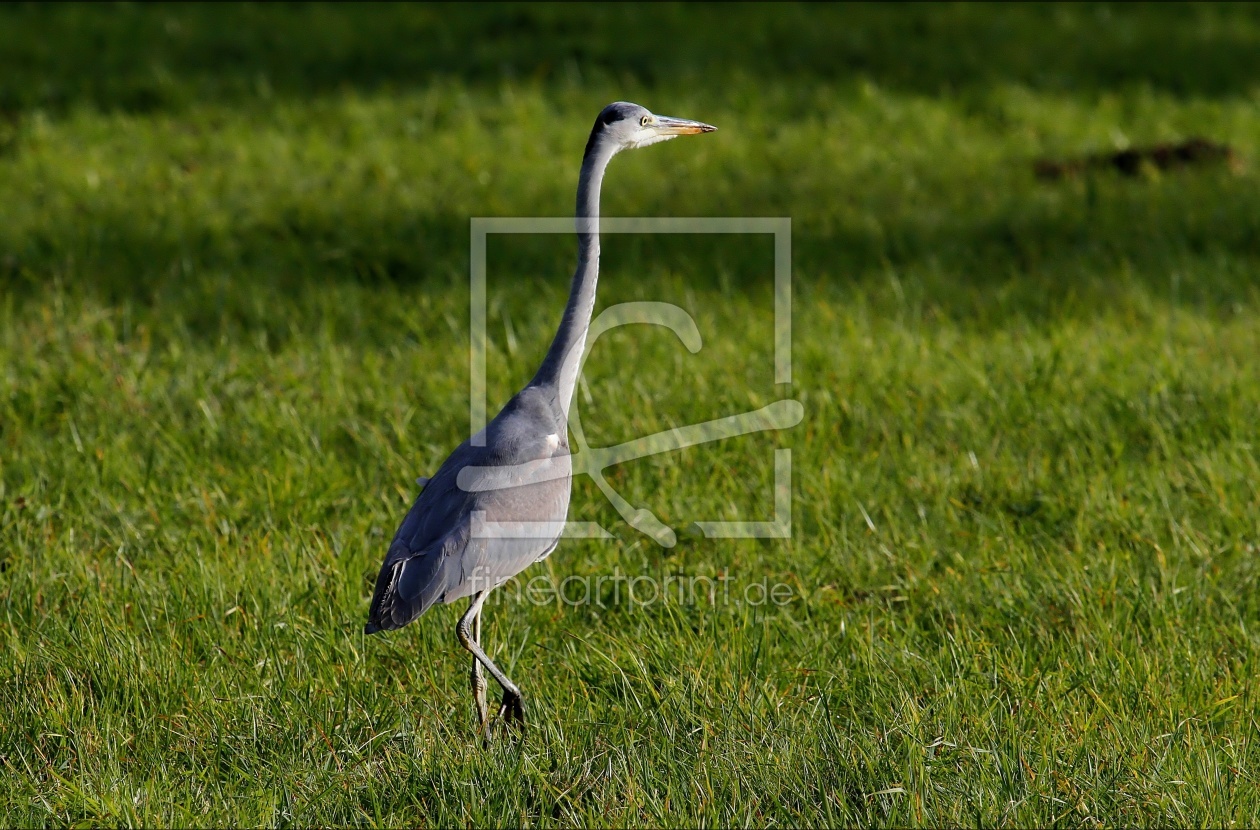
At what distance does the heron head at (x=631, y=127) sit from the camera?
417 centimetres

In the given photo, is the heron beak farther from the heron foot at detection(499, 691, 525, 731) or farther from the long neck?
the heron foot at detection(499, 691, 525, 731)

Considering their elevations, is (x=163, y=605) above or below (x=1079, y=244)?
below

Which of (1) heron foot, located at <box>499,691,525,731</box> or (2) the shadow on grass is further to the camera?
(2) the shadow on grass

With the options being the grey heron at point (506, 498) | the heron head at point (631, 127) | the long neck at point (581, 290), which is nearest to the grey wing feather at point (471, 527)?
the grey heron at point (506, 498)

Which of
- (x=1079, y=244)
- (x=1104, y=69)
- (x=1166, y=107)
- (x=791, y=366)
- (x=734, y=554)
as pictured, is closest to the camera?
(x=734, y=554)

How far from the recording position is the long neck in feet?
13.3

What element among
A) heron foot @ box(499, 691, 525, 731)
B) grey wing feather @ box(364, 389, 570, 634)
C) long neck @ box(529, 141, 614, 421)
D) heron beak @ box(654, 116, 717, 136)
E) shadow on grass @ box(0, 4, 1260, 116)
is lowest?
heron foot @ box(499, 691, 525, 731)

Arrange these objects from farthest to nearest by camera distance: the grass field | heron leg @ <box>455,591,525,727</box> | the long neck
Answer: the long neck, heron leg @ <box>455,591,525,727</box>, the grass field

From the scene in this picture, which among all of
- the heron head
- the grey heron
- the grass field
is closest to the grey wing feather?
the grey heron

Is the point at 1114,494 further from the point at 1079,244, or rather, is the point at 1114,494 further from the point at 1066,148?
the point at 1066,148

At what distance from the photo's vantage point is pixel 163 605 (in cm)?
430

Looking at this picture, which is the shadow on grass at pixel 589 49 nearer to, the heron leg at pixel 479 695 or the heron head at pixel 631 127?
the heron head at pixel 631 127

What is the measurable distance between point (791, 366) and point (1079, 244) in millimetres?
2890

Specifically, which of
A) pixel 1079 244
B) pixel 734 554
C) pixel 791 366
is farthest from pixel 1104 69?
pixel 734 554
